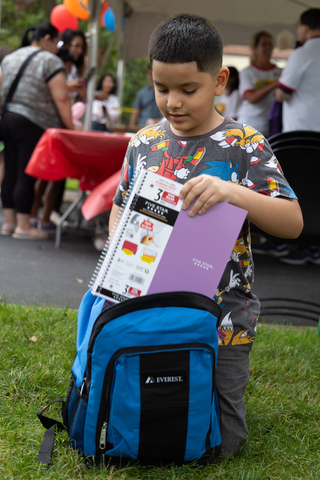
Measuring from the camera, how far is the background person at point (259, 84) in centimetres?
485

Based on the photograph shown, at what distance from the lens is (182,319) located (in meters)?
1.26

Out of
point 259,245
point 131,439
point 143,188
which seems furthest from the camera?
point 259,245

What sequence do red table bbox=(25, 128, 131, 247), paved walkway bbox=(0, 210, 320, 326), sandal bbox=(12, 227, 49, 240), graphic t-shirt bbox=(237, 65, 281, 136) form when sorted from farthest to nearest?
graphic t-shirt bbox=(237, 65, 281, 136) → sandal bbox=(12, 227, 49, 240) → red table bbox=(25, 128, 131, 247) → paved walkway bbox=(0, 210, 320, 326)

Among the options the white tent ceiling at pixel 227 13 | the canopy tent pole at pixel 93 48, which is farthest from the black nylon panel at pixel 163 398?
the white tent ceiling at pixel 227 13

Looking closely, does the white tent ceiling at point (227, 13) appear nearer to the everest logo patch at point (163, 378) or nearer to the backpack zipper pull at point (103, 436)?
the everest logo patch at point (163, 378)

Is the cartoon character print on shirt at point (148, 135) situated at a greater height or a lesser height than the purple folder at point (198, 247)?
greater

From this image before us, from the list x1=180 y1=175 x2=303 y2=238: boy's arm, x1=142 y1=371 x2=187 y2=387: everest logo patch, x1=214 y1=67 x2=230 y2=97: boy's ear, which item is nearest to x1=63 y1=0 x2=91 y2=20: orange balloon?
x1=214 y1=67 x2=230 y2=97: boy's ear

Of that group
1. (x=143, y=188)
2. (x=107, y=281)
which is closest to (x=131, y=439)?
(x=107, y=281)

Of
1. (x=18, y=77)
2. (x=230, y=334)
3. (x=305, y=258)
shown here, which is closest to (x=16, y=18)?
(x=18, y=77)

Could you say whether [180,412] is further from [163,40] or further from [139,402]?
[163,40]

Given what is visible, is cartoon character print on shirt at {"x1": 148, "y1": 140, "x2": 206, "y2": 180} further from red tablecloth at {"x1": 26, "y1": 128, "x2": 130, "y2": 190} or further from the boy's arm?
red tablecloth at {"x1": 26, "y1": 128, "x2": 130, "y2": 190}

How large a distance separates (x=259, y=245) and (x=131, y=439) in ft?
13.4

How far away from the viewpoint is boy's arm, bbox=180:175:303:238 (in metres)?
1.20

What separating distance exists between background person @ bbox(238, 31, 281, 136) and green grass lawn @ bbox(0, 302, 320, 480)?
9.64ft
